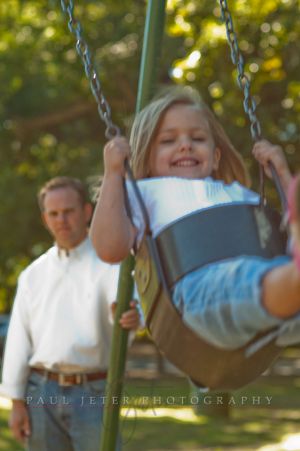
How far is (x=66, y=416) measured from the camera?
14.3 feet

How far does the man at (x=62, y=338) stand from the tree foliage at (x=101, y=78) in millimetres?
3533

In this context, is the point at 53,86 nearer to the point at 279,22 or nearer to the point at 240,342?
the point at 279,22

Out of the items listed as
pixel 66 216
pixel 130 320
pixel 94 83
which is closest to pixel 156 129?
pixel 94 83

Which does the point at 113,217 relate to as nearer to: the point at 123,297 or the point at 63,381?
the point at 123,297

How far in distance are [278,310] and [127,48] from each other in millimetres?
10312

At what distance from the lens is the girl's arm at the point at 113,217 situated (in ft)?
10.3

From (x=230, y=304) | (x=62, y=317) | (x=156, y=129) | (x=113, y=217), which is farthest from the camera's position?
(x=62, y=317)

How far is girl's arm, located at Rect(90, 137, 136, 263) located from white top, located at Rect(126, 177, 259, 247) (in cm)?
6

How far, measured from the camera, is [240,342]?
108 inches

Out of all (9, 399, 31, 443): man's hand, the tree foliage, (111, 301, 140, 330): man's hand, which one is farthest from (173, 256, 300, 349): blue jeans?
the tree foliage

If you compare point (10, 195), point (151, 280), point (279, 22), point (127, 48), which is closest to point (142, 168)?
point (151, 280)

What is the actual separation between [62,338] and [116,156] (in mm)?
1474

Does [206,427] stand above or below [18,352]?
below

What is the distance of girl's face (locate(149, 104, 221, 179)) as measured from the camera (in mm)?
3432
